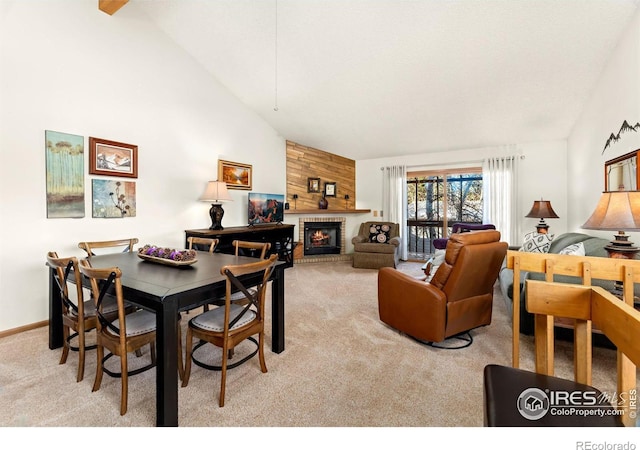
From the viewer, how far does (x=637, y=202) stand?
1.89 meters

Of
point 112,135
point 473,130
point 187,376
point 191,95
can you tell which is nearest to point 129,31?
point 191,95

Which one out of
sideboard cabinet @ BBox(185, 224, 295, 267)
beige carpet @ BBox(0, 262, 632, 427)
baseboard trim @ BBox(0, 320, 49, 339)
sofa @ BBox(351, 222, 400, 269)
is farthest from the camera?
sofa @ BBox(351, 222, 400, 269)

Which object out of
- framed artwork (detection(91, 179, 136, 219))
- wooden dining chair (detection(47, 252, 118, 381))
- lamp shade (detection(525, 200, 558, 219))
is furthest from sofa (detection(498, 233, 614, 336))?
framed artwork (detection(91, 179, 136, 219))

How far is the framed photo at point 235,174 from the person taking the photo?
464 cm

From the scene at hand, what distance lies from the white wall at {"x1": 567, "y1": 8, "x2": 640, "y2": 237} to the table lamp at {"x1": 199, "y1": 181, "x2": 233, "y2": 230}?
4.43m

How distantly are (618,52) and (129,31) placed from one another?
5214 millimetres

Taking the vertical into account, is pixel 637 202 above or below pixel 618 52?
below

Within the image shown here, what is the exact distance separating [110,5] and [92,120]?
1.25 m

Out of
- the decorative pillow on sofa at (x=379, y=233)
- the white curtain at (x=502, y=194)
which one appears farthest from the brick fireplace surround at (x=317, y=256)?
the white curtain at (x=502, y=194)

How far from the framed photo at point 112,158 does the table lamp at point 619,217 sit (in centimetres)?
448

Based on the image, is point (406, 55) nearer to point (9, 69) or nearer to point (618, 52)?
point (618, 52)

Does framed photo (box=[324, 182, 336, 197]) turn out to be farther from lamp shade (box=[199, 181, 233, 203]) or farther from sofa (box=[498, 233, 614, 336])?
sofa (box=[498, 233, 614, 336])

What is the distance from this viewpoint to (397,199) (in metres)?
6.38

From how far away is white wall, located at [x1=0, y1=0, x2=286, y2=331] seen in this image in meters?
2.68
